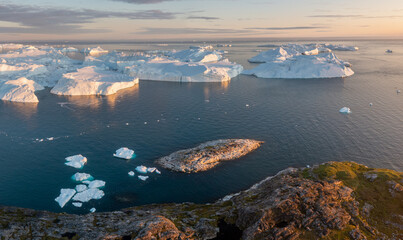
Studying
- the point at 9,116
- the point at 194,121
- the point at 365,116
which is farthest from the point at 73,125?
the point at 365,116

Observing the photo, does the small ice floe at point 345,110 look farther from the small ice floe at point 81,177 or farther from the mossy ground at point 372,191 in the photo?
the small ice floe at point 81,177

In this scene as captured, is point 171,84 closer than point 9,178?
No

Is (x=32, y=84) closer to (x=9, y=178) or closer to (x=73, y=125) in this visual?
(x=73, y=125)

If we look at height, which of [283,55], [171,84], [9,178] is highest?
[283,55]

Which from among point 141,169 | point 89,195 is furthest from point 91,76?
point 89,195

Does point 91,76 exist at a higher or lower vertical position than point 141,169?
higher

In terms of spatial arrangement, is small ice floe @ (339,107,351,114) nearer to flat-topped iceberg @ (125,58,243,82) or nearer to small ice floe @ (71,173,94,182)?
flat-topped iceberg @ (125,58,243,82)

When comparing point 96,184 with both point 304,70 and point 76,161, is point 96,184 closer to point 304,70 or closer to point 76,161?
point 76,161

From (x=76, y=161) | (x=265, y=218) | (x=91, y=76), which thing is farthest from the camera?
(x=91, y=76)

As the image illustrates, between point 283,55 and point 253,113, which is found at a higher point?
point 283,55
